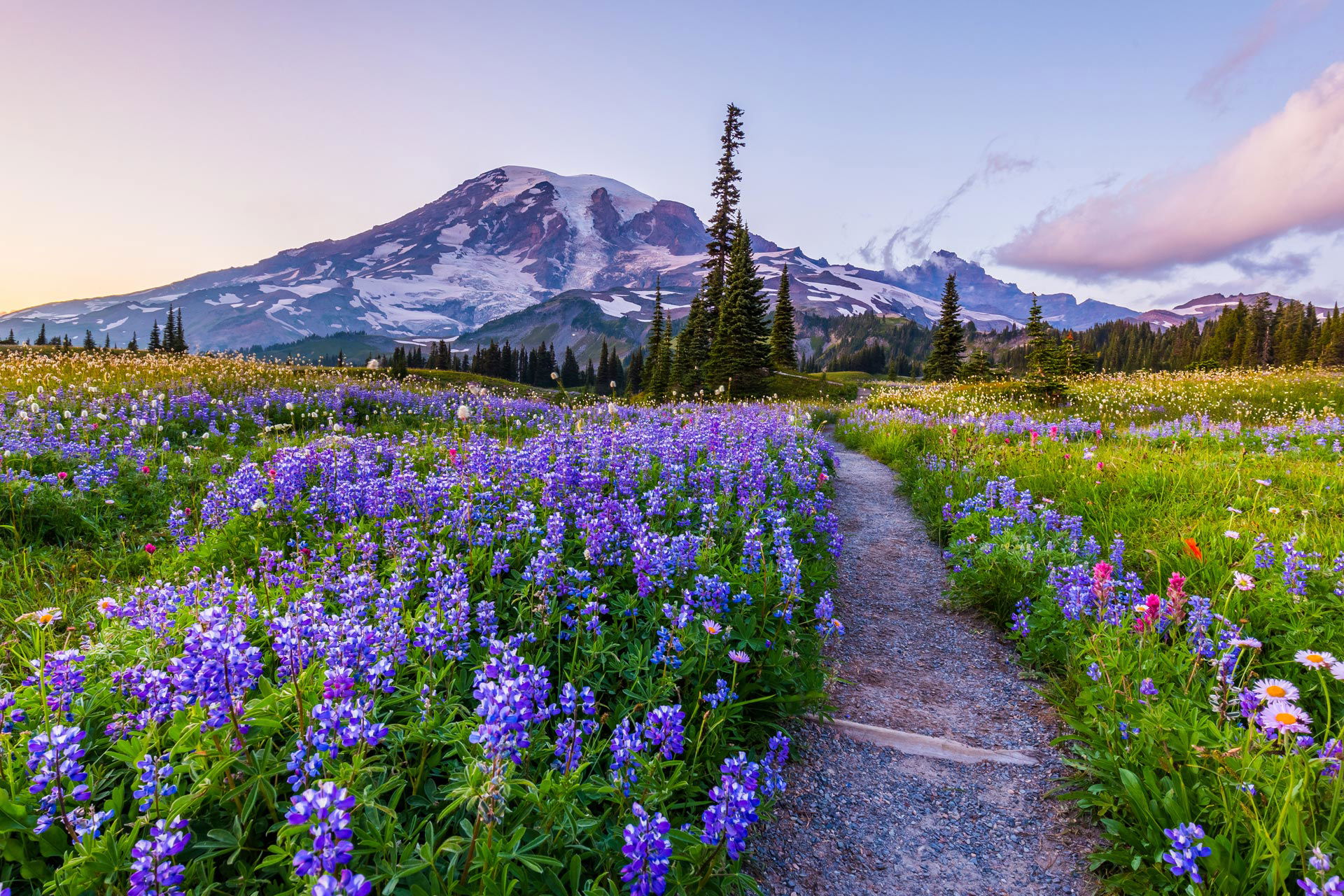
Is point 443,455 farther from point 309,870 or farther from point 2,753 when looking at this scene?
point 309,870

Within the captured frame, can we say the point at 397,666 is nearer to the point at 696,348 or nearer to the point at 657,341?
the point at 696,348

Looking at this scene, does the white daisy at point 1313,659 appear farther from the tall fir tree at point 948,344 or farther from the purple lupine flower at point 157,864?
the tall fir tree at point 948,344

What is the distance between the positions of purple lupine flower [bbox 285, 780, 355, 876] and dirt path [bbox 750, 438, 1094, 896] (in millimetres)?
2307

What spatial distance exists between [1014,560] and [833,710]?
2908 mm

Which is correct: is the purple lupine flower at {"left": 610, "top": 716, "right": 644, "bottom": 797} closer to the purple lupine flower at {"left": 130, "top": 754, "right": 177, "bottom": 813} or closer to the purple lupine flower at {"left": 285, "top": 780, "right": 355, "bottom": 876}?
the purple lupine flower at {"left": 285, "top": 780, "right": 355, "bottom": 876}

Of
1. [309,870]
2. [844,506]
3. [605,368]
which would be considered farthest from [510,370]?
[309,870]

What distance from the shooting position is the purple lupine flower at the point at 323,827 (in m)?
1.61

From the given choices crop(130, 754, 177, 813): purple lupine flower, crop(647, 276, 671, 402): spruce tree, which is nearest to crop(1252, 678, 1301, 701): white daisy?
crop(130, 754, 177, 813): purple lupine flower

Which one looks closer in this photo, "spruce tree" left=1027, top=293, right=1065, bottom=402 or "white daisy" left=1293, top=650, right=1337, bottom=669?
"white daisy" left=1293, top=650, right=1337, bottom=669

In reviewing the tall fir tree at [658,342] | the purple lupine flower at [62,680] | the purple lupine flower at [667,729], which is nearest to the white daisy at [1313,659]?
the purple lupine flower at [667,729]

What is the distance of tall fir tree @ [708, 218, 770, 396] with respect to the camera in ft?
117

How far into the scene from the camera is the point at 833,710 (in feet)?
14.1

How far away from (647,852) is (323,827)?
1.09 metres

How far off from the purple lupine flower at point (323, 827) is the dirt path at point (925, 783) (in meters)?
2.31
